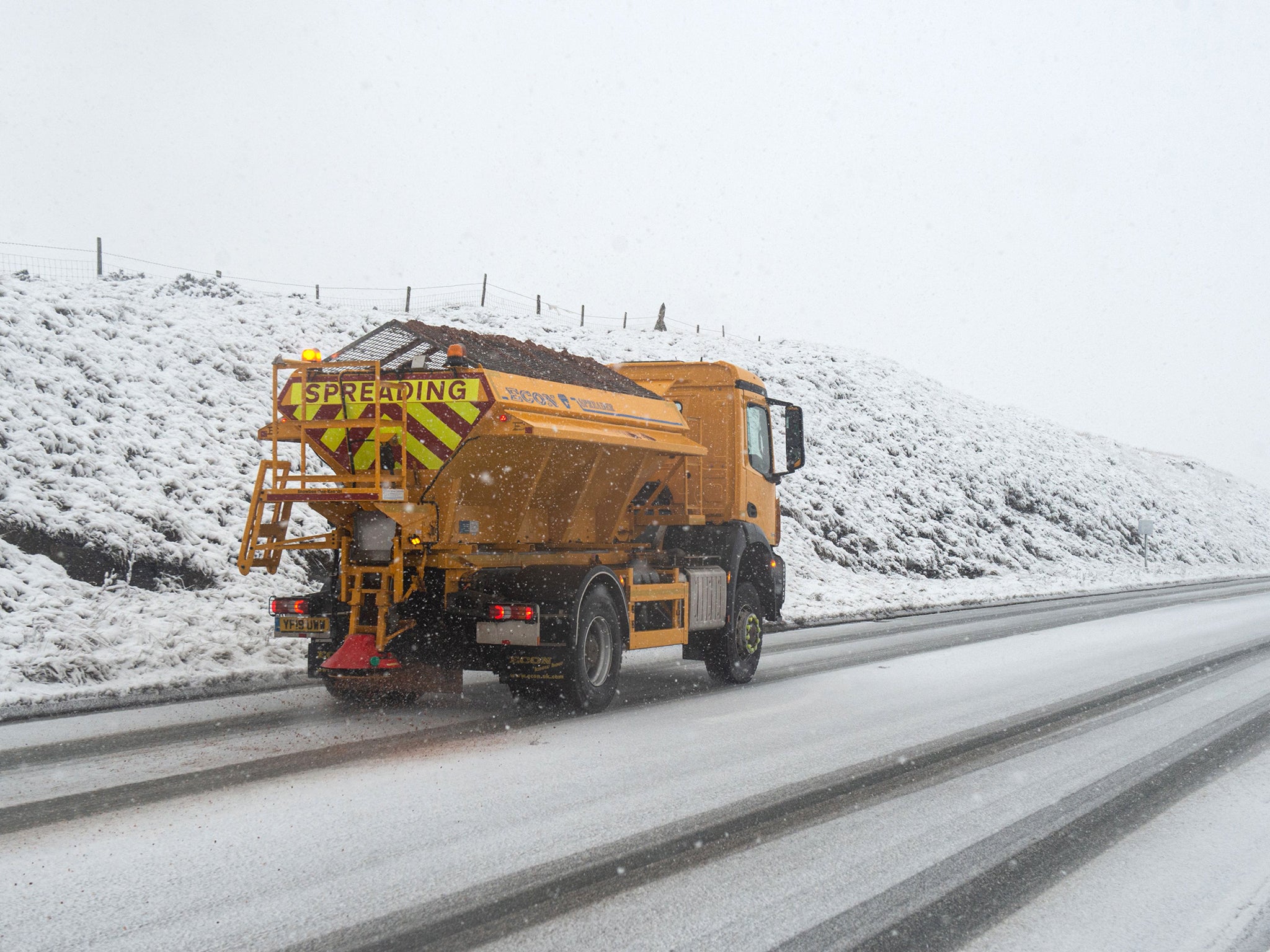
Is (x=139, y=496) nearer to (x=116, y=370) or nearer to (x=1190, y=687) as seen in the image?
(x=116, y=370)

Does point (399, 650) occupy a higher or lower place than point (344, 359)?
lower

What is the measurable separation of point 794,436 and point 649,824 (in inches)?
275

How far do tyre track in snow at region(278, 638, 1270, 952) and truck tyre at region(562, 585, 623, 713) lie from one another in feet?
8.21

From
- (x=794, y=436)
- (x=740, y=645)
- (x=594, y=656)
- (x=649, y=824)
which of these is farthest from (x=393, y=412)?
(x=794, y=436)

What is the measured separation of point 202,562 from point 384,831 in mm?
9220

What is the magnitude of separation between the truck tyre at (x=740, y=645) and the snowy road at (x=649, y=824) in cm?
95

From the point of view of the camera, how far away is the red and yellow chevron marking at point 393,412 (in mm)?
7879

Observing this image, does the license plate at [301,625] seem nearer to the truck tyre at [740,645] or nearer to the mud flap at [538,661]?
the mud flap at [538,661]

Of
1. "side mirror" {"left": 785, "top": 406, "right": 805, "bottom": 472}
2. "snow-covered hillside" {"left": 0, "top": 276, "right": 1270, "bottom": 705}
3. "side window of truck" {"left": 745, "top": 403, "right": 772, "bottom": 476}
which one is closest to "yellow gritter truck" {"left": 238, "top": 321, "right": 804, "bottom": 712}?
"side window of truck" {"left": 745, "top": 403, "right": 772, "bottom": 476}

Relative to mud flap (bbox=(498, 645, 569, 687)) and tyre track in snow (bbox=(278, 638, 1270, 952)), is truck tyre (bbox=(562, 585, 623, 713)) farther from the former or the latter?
tyre track in snow (bbox=(278, 638, 1270, 952))

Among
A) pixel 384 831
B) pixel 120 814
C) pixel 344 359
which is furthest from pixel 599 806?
pixel 344 359

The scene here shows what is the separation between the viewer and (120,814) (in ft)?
16.9

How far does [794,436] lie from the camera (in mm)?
11539

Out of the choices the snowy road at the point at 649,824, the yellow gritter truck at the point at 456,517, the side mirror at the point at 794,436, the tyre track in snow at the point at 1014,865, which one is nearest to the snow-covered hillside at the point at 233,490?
the yellow gritter truck at the point at 456,517
